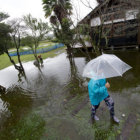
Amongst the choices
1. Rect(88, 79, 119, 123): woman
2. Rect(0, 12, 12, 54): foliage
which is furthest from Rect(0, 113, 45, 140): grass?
Rect(0, 12, 12, 54): foliage

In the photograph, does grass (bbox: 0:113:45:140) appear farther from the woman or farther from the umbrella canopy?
the umbrella canopy

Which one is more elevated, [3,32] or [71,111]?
[3,32]

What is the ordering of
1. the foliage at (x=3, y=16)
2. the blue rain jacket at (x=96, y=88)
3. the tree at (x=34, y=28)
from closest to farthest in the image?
1. the blue rain jacket at (x=96, y=88)
2. the foliage at (x=3, y=16)
3. the tree at (x=34, y=28)

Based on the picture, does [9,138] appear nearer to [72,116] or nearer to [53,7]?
[72,116]

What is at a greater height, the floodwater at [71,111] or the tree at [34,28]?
the tree at [34,28]

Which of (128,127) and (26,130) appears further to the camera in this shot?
(26,130)

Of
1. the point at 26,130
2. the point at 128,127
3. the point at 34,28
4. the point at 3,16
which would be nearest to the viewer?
the point at 128,127

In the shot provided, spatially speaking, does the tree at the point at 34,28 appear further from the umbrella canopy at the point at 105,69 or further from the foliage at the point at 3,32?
the umbrella canopy at the point at 105,69

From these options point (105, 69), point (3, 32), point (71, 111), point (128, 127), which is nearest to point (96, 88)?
point (105, 69)

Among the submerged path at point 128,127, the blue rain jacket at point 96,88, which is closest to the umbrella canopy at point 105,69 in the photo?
the blue rain jacket at point 96,88

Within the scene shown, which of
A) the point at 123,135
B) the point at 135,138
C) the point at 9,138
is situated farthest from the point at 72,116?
the point at 9,138

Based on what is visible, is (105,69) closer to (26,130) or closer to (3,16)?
(26,130)

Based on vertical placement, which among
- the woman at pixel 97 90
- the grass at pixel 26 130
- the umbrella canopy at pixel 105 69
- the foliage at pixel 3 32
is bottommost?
the grass at pixel 26 130

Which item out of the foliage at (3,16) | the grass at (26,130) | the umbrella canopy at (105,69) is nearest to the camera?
the umbrella canopy at (105,69)
